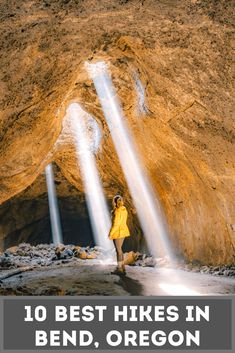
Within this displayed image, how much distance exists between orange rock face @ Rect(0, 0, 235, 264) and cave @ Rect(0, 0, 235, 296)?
18 mm

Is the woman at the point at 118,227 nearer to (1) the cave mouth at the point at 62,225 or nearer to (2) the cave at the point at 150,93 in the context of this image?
(2) the cave at the point at 150,93

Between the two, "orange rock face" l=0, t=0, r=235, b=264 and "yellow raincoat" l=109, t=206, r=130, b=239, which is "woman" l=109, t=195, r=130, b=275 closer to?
"yellow raincoat" l=109, t=206, r=130, b=239

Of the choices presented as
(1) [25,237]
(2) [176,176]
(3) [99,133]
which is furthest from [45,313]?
(1) [25,237]

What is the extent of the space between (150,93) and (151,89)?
0.14 meters

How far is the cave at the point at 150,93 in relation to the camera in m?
5.09

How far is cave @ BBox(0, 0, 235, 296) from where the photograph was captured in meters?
5.09

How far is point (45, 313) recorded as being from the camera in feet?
11.7

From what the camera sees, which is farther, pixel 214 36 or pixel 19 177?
pixel 19 177

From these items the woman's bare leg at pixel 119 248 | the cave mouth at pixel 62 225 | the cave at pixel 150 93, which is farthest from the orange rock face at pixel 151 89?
the cave mouth at pixel 62 225

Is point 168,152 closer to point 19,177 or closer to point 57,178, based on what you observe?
point 19,177

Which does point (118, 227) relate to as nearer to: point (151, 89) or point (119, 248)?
point (119, 248)

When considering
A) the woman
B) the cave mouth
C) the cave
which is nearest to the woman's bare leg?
the woman

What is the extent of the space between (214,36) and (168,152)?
3.62 metres

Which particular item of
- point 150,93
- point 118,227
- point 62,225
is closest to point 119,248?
point 118,227
